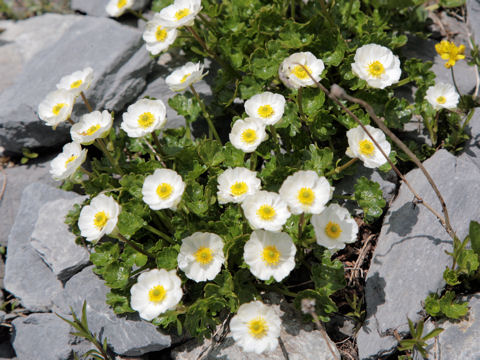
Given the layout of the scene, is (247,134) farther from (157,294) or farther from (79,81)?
(79,81)

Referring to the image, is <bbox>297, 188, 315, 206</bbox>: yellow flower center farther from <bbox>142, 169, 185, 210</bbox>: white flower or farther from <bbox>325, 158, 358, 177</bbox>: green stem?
<bbox>142, 169, 185, 210</bbox>: white flower

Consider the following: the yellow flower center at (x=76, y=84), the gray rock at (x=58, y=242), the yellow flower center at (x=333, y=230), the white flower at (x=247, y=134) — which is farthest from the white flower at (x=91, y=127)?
the yellow flower center at (x=333, y=230)

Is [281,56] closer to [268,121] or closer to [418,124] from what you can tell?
[268,121]

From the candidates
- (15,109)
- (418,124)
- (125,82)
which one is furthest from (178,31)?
(418,124)

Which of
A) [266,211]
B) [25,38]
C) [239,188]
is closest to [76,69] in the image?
[25,38]

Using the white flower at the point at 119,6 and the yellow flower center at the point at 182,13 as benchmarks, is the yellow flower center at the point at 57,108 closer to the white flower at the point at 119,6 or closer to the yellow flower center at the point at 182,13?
the yellow flower center at the point at 182,13
